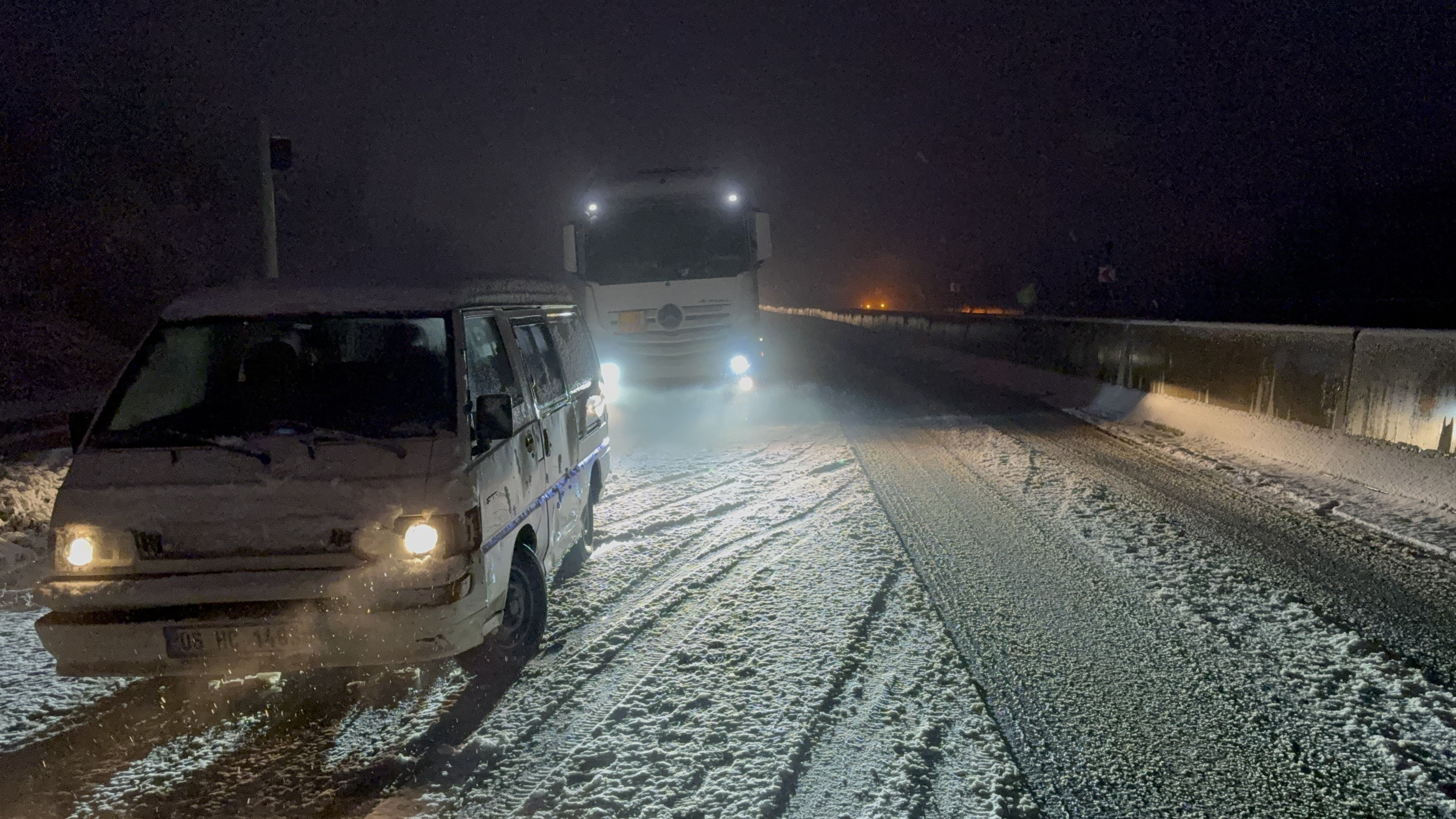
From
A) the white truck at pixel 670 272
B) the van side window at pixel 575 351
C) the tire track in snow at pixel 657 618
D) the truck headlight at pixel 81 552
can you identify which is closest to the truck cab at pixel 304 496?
the truck headlight at pixel 81 552

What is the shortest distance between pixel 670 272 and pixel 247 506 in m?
9.41

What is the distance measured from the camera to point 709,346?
42.9ft

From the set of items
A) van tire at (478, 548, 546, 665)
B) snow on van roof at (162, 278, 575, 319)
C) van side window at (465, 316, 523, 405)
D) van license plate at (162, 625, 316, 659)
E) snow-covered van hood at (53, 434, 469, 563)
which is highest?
snow on van roof at (162, 278, 575, 319)

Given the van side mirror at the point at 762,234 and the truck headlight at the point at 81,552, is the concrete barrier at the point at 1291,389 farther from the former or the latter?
the truck headlight at the point at 81,552

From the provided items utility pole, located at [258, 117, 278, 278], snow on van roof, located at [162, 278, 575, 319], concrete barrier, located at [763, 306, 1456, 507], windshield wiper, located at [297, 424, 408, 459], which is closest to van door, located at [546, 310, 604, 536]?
snow on van roof, located at [162, 278, 575, 319]

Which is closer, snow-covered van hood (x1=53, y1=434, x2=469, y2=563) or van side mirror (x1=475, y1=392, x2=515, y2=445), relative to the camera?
snow-covered van hood (x1=53, y1=434, x2=469, y2=563)

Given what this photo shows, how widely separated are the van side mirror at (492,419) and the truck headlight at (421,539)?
1.72 feet

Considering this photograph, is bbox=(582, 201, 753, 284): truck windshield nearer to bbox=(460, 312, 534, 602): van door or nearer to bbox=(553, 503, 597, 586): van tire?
bbox=(553, 503, 597, 586): van tire

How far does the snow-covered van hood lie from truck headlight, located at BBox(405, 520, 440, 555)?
0.21 ft

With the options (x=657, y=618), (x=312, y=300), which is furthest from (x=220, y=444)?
(x=657, y=618)

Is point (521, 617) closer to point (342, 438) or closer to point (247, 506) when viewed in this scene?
point (342, 438)

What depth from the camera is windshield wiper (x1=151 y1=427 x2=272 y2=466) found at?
405 cm

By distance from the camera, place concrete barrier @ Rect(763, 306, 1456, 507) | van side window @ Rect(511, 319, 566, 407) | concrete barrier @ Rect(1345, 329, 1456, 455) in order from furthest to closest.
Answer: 1. concrete barrier @ Rect(763, 306, 1456, 507)
2. concrete barrier @ Rect(1345, 329, 1456, 455)
3. van side window @ Rect(511, 319, 566, 407)

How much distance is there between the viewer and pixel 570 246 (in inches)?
516
